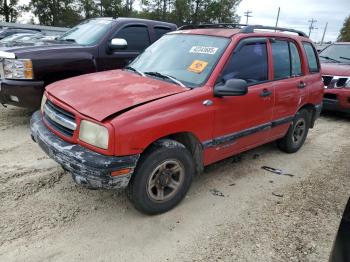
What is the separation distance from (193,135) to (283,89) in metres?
1.74

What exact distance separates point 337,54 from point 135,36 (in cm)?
553

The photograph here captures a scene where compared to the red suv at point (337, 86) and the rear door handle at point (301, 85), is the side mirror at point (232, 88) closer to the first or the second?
the rear door handle at point (301, 85)

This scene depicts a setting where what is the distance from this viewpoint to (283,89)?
15.2ft

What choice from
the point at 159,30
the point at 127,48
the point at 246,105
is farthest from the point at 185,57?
the point at 159,30

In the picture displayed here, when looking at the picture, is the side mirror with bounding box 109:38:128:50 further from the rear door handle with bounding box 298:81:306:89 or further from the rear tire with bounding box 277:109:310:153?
the rear tire with bounding box 277:109:310:153

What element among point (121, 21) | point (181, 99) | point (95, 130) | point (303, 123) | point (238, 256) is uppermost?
point (121, 21)

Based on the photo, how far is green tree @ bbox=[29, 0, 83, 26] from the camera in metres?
49.1

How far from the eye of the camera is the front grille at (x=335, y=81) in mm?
7715

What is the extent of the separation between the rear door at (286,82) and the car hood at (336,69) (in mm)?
3293

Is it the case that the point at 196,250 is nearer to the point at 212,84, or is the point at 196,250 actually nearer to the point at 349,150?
the point at 212,84

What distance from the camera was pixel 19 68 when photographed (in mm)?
5316

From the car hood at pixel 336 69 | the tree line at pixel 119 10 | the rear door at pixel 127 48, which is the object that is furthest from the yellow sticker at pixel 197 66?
the tree line at pixel 119 10

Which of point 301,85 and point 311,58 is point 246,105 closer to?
point 301,85

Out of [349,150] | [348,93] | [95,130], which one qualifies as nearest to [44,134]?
[95,130]
